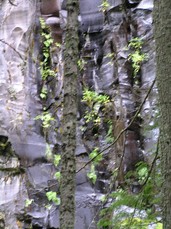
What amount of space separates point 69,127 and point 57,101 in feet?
16.1

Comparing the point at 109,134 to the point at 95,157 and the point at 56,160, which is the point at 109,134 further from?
the point at 95,157

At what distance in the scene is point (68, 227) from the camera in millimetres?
2785

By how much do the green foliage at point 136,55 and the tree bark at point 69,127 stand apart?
4241 mm

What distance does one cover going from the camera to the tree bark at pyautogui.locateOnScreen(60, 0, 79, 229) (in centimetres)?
283

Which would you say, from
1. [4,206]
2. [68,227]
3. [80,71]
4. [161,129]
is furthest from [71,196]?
[80,71]

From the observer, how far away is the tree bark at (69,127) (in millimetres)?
2832

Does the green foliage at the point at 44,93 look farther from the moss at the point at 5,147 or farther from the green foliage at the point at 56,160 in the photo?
the green foliage at the point at 56,160

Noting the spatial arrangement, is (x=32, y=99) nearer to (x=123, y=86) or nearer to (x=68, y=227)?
(x=123, y=86)

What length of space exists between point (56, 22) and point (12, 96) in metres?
1.88

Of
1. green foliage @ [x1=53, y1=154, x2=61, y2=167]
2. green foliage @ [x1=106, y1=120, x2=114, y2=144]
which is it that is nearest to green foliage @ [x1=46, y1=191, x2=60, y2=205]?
green foliage @ [x1=53, y1=154, x2=61, y2=167]

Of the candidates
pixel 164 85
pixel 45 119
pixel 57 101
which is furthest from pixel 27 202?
pixel 164 85

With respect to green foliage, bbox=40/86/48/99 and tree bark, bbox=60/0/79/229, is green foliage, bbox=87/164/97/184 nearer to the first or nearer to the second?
green foliage, bbox=40/86/48/99

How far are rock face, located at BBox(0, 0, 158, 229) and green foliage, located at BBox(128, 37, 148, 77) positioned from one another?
0.09m

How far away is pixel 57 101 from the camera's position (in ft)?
25.8
